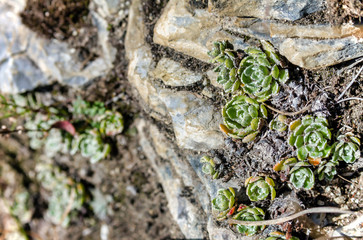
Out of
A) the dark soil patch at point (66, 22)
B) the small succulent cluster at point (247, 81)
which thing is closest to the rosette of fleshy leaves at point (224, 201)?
the small succulent cluster at point (247, 81)

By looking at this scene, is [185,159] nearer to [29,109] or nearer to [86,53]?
[86,53]

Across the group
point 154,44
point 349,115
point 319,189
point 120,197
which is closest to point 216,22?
point 154,44

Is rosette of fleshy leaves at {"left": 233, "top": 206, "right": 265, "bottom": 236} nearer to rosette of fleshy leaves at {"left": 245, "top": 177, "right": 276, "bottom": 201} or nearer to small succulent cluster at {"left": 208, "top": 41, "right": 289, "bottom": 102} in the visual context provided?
rosette of fleshy leaves at {"left": 245, "top": 177, "right": 276, "bottom": 201}

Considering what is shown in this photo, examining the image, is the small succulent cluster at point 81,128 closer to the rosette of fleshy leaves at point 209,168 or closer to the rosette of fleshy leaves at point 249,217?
the rosette of fleshy leaves at point 209,168

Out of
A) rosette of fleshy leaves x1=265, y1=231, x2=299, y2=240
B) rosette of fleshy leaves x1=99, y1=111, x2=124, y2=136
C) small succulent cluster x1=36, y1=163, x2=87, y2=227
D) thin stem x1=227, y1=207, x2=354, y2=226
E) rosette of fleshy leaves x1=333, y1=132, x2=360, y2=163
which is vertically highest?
rosette of fleshy leaves x1=333, y1=132, x2=360, y2=163

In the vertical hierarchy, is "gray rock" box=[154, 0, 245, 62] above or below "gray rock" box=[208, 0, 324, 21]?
below

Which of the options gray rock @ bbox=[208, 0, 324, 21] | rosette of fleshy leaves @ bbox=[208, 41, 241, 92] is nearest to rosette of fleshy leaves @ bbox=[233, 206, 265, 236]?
rosette of fleshy leaves @ bbox=[208, 41, 241, 92]

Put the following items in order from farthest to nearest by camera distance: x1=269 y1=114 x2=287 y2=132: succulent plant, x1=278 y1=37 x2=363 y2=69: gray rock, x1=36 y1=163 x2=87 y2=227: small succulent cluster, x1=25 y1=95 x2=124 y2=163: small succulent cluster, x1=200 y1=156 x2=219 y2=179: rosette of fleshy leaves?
x1=36 y1=163 x2=87 y2=227: small succulent cluster
x1=25 y1=95 x2=124 y2=163: small succulent cluster
x1=200 y1=156 x2=219 y2=179: rosette of fleshy leaves
x1=269 y1=114 x2=287 y2=132: succulent plant
x1=278 y1=37 x2=363 y2=69: gray rock
